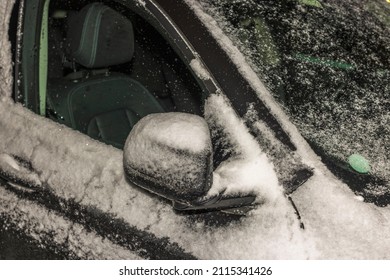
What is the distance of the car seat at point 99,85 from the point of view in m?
2.37

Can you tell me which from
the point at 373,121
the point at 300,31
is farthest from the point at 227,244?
the point at 300,31

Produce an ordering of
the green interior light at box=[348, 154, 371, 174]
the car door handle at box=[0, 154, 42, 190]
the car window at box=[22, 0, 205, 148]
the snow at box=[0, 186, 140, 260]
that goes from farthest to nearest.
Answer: the car window at box=[22, 0, 205, 148] < the car door handle at box=[0, 154, 42, 190] < the snow at box=[0, 186, 140, 260] < the green interior light at box=[348, 154, 371, 174]

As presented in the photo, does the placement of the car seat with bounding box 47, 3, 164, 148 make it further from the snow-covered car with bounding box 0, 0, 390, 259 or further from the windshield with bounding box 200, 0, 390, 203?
the windshield with bounding box 200, 0, 390, 203

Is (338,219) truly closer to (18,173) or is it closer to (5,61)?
(18,173)

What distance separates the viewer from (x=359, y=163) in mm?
1695

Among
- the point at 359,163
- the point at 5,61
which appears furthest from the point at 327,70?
the point at 5,61

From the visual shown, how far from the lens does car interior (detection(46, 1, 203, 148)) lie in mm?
2377

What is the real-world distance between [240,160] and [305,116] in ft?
0.92

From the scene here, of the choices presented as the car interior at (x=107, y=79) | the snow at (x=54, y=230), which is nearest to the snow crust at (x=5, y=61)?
the car interior at (x=107, y=79)

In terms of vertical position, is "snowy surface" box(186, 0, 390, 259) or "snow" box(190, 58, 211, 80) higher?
"snow" box(190, 58, 211, 80)

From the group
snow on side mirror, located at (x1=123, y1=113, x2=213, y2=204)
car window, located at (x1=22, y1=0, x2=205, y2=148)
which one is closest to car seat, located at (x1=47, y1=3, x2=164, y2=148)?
car window, located at (x1=22, y1=0, x2=205, y2=148)

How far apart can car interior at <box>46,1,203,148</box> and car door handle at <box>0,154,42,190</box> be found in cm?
29
